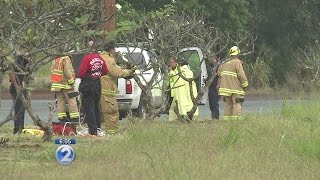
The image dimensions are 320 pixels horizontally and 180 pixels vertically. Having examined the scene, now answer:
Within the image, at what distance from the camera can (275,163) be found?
899 cm

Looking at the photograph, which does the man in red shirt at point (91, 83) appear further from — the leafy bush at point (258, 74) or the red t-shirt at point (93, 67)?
the leafy bush at point (258, 74)

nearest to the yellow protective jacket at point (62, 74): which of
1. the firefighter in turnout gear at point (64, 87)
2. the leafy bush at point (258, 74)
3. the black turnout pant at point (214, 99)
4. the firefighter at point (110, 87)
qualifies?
the firefighter in turnout gear at point (64, 87)

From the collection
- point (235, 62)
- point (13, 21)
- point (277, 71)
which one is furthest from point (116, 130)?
point (277, 71)

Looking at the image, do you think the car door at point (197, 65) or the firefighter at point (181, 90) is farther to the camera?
the car door at point (197, 65)

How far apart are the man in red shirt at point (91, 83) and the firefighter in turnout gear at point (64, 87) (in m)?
0.89

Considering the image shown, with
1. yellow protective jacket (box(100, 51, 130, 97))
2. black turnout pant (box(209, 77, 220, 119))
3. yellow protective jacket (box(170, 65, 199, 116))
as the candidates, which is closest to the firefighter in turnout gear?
yellow protective jacket (box(100, 51, 130, 97))

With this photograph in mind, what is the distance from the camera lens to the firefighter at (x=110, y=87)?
44.2 feet

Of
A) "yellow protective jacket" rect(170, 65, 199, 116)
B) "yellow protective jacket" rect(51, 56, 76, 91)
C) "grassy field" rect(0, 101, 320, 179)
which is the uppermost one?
"yellow protective jacket" rect(51, 56, 76, 91)

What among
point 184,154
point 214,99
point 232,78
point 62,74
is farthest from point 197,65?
point 184,154

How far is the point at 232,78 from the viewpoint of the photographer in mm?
15812

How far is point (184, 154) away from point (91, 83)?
157 inches

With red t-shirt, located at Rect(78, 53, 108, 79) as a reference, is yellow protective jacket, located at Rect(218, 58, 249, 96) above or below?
below

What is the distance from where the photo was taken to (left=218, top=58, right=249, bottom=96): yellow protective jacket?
15.8 meters

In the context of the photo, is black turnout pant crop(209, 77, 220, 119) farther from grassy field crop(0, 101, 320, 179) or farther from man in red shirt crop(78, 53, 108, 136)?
grassy field crop(0, 101, 320, 179)
